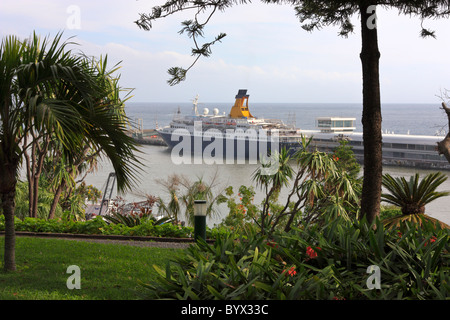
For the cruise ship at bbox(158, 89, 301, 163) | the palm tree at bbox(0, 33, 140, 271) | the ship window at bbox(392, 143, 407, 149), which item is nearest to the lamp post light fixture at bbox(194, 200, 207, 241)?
the palm tree at bbox(0, 33, 140, 271)

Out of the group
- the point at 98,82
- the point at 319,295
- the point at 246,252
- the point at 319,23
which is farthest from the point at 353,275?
the point at 319,23

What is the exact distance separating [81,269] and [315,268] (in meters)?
2.56

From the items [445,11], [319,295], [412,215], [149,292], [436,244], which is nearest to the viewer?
[319,295]

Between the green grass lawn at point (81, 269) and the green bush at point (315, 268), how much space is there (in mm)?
430

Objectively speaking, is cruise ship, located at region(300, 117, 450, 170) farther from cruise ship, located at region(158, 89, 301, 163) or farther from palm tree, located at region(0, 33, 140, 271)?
palm tree, located at region(0, 33, 140, 271)

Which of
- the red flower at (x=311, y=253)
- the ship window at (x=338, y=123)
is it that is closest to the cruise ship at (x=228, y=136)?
the ship window at (x=338, y=123)

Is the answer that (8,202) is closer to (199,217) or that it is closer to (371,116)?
(199,217)

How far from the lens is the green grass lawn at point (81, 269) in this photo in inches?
146

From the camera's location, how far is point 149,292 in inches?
105

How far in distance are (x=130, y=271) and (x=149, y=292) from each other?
1.88m

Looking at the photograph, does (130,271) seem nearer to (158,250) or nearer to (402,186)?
(158,250)

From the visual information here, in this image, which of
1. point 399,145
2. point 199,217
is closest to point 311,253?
point 199,217

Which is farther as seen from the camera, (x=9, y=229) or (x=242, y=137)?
(x=242, y=137)

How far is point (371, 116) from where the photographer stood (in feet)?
15.9
